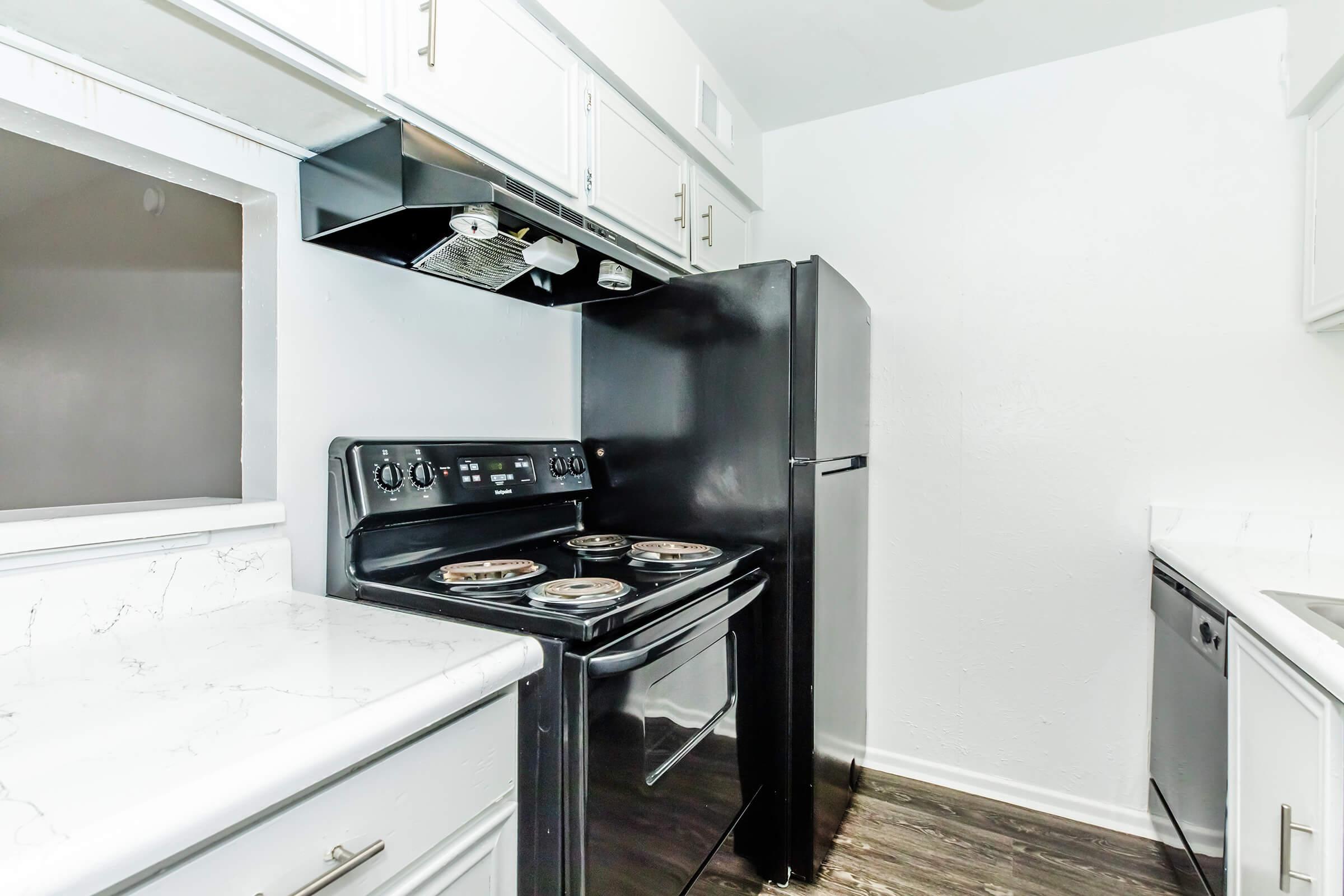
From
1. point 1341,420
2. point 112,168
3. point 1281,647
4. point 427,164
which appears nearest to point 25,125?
point 112,168

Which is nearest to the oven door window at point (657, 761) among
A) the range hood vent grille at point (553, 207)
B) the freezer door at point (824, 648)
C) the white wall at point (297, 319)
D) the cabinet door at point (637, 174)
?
the freezer door at point (824, 648)

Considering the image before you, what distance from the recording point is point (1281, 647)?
3.19ft

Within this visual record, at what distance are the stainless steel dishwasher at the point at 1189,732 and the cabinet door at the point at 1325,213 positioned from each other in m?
0.76

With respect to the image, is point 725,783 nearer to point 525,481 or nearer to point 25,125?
point 525,481

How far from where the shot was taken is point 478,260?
1.42m

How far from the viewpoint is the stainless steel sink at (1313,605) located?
1.11m

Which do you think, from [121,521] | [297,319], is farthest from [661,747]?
[297,319]

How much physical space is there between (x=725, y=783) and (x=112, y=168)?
170 cm

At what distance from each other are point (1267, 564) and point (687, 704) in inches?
54.3

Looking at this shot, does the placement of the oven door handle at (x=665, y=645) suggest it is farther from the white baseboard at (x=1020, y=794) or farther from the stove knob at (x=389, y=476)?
the white baseboard at (x=1020, y=794)

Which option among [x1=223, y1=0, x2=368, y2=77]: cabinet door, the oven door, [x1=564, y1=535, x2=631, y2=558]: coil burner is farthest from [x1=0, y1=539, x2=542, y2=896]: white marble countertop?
[x1=223, y1=0, x2=368, y2=77]: cabinet door

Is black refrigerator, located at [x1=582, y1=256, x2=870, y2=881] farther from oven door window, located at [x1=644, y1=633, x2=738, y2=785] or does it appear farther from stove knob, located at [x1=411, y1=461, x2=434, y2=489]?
stove knob, located at [x1=411, y1=461, x2=434, y2=489]

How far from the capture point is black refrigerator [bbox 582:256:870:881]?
5.32ft

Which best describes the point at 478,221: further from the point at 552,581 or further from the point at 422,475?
the point at 552,581
